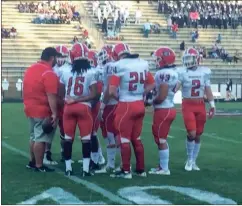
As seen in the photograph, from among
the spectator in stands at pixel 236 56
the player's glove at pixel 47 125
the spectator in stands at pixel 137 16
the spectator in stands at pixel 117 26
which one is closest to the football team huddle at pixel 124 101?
the player's glove at pixel 47 125

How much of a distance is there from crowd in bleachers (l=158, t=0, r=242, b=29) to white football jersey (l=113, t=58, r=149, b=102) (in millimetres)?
29753

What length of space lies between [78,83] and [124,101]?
642 millimetres

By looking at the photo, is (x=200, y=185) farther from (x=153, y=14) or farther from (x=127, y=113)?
(x=153, y=14)

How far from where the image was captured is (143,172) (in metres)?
9.10

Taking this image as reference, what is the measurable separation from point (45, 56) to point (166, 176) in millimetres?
2352

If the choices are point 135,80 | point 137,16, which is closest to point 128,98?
point 135,80

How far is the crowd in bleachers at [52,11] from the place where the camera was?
35969mm

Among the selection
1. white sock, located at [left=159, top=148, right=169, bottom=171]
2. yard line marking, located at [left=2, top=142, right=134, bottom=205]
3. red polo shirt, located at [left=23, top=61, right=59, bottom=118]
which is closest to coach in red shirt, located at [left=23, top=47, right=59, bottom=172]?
red polo shirt, located at [left=23, top=61, right=59, bottom=118]

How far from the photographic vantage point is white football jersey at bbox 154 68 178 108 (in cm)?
927

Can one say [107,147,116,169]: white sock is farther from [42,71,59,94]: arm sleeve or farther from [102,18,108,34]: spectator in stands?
[102,18,108,34]: spectator in stands

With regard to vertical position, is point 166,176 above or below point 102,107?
below

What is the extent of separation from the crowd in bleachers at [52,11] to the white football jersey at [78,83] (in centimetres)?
2710

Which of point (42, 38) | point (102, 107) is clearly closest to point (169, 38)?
point (42, 38)

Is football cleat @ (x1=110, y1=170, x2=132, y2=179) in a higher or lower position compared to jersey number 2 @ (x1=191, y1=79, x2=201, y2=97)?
lower
